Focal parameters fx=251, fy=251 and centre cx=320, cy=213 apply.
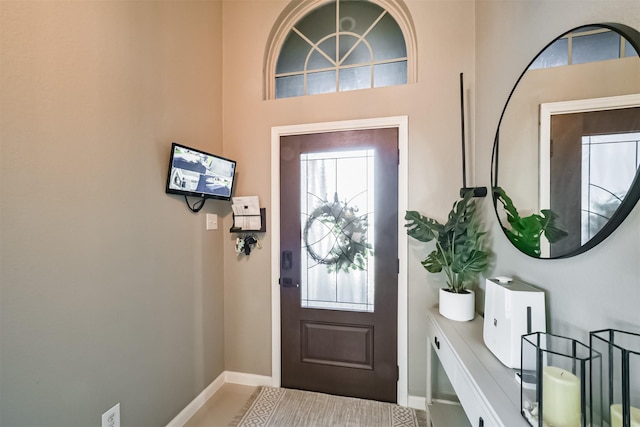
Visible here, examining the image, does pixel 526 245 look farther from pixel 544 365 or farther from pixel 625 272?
pixel 544 365

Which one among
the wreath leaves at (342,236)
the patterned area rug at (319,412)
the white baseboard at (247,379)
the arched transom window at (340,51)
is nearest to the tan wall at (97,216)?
the white baseboard at (247,379)

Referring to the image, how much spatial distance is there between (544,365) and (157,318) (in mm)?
1887

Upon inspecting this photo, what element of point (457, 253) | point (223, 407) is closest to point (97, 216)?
point (223, 407)

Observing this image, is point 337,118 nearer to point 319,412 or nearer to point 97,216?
point 97,216

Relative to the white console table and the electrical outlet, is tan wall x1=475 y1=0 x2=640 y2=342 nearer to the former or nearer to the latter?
the white console table

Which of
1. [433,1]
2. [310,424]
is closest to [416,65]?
[433,1]

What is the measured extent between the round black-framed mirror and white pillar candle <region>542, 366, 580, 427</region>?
1.41 feet

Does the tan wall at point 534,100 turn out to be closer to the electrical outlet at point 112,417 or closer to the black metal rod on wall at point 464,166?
the black metal rod on wall at point 464,166

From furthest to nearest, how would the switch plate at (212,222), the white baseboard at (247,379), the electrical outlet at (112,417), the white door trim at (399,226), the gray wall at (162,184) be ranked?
the white baseboard at (247,379) → the switch plate at (212,222) → the white door trim at (399,226) → the electrical outlet at (112,417) → the gray wall at (162,184)

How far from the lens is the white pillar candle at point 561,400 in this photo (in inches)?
28.0

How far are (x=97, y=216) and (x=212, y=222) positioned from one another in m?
0.84

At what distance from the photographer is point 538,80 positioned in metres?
1.11

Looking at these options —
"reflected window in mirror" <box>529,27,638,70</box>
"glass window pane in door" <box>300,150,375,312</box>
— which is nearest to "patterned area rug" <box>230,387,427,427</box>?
"glass window pane in door" <box>300,150,375,312</box>

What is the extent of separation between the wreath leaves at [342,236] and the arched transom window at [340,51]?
99 centimetres
